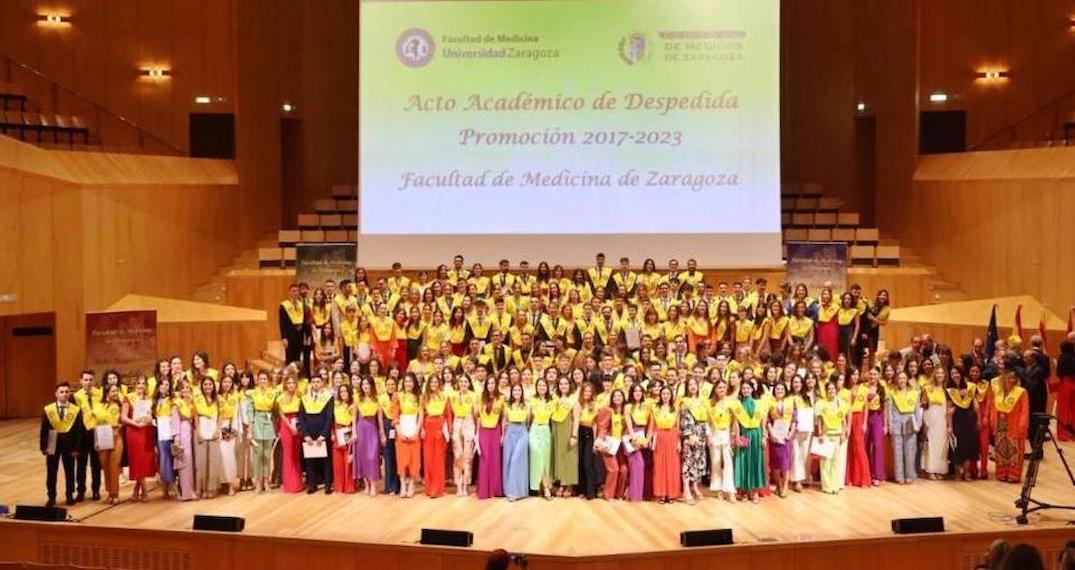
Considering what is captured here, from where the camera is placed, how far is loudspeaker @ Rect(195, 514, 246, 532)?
9.38 meters

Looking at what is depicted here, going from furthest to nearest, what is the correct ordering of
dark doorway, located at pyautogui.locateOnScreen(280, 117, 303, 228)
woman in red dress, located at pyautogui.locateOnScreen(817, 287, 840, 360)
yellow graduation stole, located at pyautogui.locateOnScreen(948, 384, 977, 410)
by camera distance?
dark doorway, located at pyautogui.locateOnScreen(280, 117, 303, 228) < woman in red dress, located at pyautogui.locateOnScreen(817, 287, 840, 360) < yellow graduation stole, located at pyautogui.locateOnScreen(948, 384, 977, 410)

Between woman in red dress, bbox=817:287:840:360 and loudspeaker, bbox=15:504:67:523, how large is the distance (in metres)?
6.94

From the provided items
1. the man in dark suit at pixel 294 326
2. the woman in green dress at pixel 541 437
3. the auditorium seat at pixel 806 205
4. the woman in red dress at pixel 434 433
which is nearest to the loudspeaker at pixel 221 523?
the woman in red dress at pixel 434 433

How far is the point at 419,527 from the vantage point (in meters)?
9.77

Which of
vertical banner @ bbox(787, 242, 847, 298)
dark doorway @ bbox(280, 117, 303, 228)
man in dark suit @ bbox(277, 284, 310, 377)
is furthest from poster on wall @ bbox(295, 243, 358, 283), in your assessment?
dark doorway @ bbox(280, 117, 303, 228)

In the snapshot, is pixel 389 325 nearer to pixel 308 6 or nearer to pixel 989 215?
pixel 989 215

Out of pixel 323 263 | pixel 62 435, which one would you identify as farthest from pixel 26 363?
pixel 62 435

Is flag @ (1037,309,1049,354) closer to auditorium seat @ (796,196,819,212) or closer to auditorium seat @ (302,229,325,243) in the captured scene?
auditorium seat @ (796,196,819,212)

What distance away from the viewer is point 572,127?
15688 millimetres

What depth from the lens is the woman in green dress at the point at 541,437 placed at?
10703 millimetres

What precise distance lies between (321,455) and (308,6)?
38.3ft

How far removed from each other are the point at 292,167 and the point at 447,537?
12558 millimetres

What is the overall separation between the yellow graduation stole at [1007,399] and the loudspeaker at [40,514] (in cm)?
730

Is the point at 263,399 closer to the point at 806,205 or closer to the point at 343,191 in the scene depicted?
the point at 343,191
